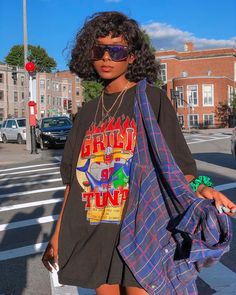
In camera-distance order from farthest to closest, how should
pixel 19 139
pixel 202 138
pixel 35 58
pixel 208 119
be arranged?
pixel 35 58 → pixel 208 119 → pixel 202 138 → pixel 19 139

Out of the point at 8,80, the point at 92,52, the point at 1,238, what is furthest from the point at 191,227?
the point at 8,80

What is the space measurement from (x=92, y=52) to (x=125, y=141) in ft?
1.78

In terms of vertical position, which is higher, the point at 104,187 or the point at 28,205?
the point at 104,187

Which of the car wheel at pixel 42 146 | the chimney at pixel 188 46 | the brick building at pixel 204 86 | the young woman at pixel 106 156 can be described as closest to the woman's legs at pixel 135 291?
the young woman at pixel 106 156

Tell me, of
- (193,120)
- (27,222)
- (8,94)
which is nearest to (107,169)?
(27,222)

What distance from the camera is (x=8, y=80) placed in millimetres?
72625

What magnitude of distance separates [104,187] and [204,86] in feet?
196

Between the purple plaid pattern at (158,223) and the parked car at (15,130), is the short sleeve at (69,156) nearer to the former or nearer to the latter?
the purple plaid pattern at (158,223)

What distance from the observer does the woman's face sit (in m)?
2.26

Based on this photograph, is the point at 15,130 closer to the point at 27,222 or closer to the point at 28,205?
the point at 28,205

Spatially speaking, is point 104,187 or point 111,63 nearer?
point 104,187

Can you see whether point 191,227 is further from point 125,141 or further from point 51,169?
point 51,169

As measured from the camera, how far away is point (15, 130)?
2850 cm

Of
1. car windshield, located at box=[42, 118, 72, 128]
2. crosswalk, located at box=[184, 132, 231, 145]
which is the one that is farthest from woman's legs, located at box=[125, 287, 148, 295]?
crosswalk, located at box=[184, 132, 231, 145]
